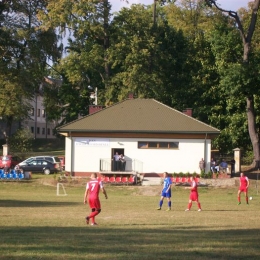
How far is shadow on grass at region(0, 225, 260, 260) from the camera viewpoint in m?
13.1

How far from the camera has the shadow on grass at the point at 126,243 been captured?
1305cm

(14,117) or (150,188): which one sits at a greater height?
(14,117)

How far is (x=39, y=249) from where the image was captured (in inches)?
535

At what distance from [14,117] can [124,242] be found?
4948 cm

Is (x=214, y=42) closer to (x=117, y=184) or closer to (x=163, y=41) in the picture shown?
(x=163, y=41)

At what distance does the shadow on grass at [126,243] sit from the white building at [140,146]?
3255 centimetres

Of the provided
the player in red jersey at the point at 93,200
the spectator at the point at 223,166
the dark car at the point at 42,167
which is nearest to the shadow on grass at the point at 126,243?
the player in red jersey at the point at 93,200

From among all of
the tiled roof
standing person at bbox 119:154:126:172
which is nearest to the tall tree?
the tiled roof

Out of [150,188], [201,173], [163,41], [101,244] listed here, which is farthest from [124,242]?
[163,41]

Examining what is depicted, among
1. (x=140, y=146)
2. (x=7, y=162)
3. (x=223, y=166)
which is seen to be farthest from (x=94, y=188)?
(x=7, y=162)

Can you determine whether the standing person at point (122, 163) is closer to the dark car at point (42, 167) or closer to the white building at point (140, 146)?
the white building at point (140, 146)

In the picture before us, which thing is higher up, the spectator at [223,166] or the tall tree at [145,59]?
the tall tree at [145,59]

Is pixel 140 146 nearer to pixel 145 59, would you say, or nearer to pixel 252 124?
pixel 252 124

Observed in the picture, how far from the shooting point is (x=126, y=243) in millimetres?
15172
